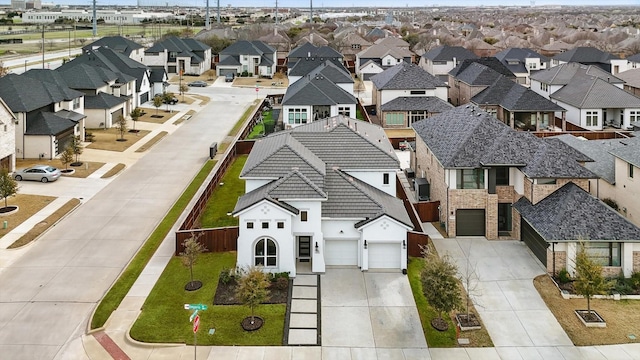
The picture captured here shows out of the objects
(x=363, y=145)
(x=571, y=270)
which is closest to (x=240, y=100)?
(x=363, y=145)

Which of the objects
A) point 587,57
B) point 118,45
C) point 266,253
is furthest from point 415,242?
point 118,45

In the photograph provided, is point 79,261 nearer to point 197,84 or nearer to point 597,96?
point 597,96

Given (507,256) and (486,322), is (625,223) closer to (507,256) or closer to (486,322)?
(507,256)

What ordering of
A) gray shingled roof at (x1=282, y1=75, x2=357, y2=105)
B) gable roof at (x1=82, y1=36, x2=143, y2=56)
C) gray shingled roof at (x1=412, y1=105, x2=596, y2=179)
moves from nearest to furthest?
gray shingled roof at (x1=412, y1=105, x2=596, y2=179), gray shingled roof at (x1=282, y1=75, x2=357, y2=105), gable roof at (x1=82, y1=36, x2=143, y2=56)

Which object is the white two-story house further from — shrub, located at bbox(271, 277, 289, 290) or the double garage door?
shrub, located at bbox(271, 277, 289, 290)

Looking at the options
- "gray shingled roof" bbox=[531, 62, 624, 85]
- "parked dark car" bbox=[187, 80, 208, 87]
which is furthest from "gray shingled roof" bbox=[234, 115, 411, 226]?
"parked dark car" bbox=[187, 80, 208, 87]

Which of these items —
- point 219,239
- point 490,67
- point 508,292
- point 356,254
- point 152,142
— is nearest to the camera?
point 508,292

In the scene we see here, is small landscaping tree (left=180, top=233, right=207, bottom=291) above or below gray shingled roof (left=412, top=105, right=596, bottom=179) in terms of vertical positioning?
below

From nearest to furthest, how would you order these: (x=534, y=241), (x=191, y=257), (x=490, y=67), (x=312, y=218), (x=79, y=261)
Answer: (x=191, y=257)
(x=312, y=218)
(x=79, y=261)
(x=534, y=241)
(x=490, y=67)
